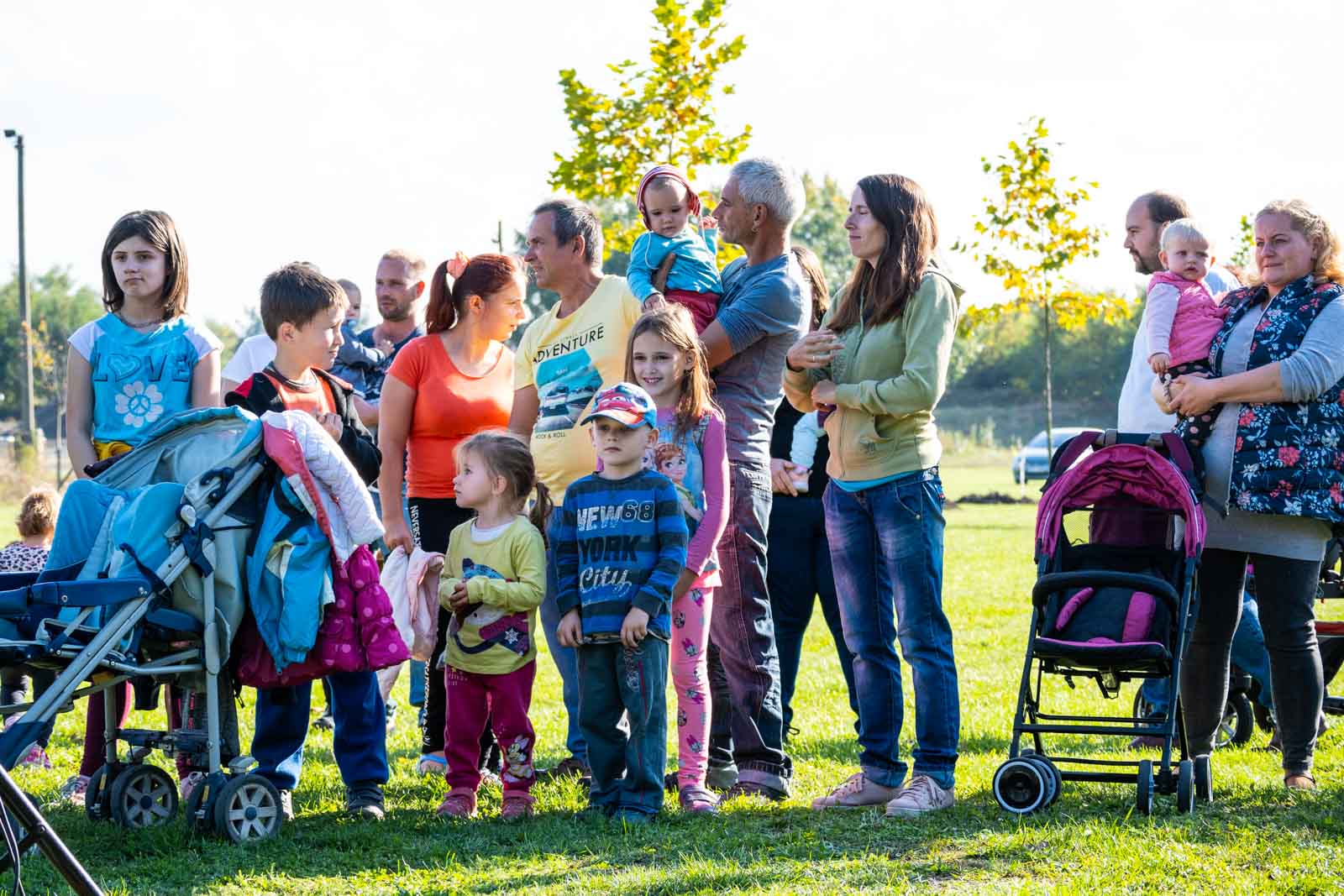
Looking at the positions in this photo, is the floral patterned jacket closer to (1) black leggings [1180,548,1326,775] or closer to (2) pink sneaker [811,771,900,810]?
(1) black leggings [1180,548,1326,775]

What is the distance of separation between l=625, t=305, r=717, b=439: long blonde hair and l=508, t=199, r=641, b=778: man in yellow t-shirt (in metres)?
0.28

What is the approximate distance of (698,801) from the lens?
491cm

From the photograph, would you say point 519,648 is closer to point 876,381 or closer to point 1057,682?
point 876,381

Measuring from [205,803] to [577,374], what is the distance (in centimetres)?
190

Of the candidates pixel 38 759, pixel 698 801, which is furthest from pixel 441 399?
pixel 38 759

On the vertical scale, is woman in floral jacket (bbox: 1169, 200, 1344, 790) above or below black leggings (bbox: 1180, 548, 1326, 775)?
above

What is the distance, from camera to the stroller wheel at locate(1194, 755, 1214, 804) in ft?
16.0

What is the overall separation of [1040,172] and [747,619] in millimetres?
13692

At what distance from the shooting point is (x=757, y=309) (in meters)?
5.22

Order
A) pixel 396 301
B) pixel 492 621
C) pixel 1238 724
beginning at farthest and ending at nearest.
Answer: pixel 396 301 → pixel 1238 724 → pixel 492 621

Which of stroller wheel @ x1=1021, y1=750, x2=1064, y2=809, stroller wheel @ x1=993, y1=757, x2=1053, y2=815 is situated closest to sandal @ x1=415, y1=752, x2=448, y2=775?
stroller wheel @ x1=993, y1=757, x2=1053, y2=815

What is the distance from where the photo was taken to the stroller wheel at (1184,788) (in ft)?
15.3

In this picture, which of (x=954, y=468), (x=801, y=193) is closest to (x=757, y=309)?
(x=801, y=193)

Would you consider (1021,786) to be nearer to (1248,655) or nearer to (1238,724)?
(1248,655)
